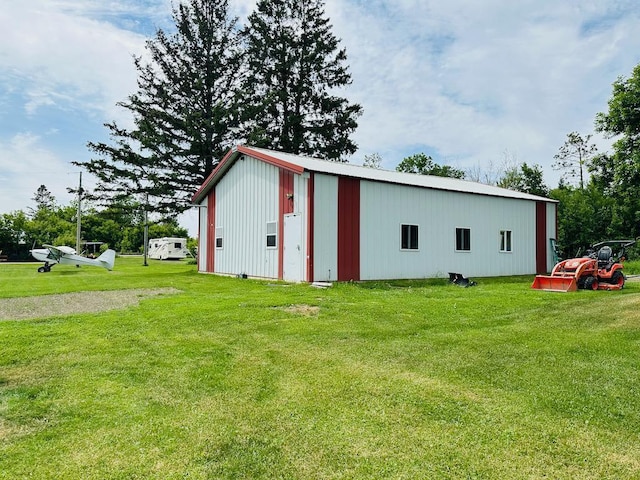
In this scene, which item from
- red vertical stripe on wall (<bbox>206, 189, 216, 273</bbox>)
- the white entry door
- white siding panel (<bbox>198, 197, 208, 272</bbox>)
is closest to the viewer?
the white entry door

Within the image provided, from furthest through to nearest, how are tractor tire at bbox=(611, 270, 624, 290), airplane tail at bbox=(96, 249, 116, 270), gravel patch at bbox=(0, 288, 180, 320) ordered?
airplane tail at bbox=(96, 249, 116, 270)
tractor tire at bbox=(611, 270, 624, 290)
gravel patch at bbox=(0, 288, 180, 320)

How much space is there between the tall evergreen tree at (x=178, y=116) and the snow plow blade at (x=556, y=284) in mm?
21125

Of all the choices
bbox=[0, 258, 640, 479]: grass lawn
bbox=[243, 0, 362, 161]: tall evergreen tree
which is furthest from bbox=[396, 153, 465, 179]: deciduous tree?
bbox=[0, 258, 640, 479]: grass lawn

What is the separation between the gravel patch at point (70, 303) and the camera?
8.35 metres

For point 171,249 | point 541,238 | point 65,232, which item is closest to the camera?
point 541,238

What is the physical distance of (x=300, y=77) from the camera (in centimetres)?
3303

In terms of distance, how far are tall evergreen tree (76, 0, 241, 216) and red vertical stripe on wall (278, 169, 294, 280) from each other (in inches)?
557

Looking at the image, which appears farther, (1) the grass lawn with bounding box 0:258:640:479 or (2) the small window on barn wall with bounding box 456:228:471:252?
(2) the small window on barn wall with bounding box 456:228:471:252

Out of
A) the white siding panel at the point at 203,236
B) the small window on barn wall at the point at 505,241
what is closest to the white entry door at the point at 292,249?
the white siding panel at the point at 203,236

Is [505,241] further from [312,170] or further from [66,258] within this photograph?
[66,258]

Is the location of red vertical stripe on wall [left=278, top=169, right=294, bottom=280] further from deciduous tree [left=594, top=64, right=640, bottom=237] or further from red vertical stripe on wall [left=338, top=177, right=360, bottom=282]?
deciduous tree [left=594, top=64, right=640, bottom=237]

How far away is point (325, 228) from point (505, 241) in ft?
28.6

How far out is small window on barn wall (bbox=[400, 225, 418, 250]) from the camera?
15.7 metres

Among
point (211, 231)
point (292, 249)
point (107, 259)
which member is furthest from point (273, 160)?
point (107, 259)
